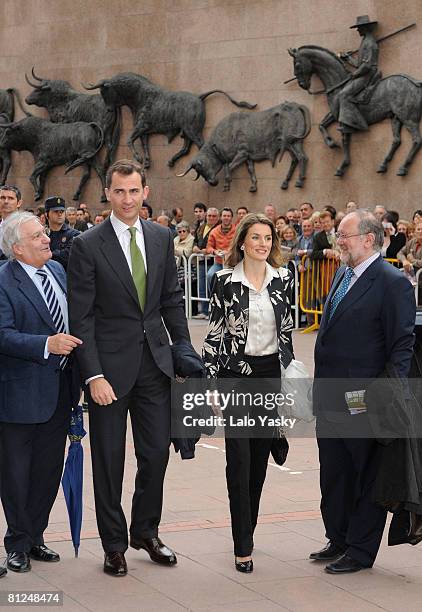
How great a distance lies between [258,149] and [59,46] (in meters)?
6.73

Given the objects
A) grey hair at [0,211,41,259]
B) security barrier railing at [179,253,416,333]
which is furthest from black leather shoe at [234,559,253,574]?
security barrier railing at [179,253,416,333]

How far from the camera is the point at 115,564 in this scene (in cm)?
595

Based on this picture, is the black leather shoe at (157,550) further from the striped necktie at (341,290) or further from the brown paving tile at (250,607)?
the striped necktie at (341,290)

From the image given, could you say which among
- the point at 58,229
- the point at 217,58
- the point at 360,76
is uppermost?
the point at 217,58

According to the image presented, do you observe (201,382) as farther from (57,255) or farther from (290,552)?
(57,255)

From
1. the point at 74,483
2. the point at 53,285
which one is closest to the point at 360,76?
the point at 53,285

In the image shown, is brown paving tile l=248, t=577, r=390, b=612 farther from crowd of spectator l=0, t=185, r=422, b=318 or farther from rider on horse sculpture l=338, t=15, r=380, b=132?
rider on horse sculpture l=338, t=15, r=380, b=132

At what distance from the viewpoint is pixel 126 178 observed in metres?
6.09

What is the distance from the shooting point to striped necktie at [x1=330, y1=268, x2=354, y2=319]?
6.25 metres

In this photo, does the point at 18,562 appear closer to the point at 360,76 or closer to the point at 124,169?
the point at 124,169

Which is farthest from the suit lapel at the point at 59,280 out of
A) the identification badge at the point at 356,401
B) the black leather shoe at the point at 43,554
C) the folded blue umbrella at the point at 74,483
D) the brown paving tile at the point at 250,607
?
the brown paving tile at the point at 250,607

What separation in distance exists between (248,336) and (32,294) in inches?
44.0

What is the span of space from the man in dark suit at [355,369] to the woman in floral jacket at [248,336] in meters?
0.26

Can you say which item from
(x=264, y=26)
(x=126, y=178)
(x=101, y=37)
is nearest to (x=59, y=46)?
(x=101, y=37)
